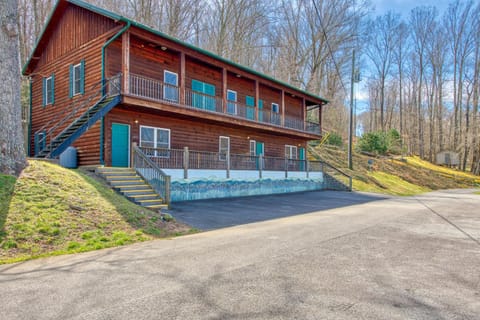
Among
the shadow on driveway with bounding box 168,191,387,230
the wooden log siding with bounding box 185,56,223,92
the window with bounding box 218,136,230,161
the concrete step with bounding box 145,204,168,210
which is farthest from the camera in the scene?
the window with bounding box 218,136,230,161

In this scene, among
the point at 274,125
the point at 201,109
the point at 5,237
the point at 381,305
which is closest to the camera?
the point at 381,305

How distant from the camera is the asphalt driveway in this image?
3738 millimetres

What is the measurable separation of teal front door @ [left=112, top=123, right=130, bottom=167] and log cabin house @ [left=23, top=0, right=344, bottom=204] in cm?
5

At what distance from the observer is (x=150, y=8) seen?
1155 inches

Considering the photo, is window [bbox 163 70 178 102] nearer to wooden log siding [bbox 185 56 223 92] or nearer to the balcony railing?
the balcony railing

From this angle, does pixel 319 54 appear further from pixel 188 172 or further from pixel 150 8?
pixel 188 172

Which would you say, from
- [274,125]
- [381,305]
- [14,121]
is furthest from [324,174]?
[381,305]

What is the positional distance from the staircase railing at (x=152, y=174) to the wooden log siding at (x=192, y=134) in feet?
6.60

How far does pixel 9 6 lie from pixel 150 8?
819 inches

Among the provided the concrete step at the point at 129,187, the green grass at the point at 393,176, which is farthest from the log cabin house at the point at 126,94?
the green grass at the point at 393,176

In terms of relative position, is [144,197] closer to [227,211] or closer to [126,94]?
[227,211]

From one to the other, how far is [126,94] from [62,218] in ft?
23.4

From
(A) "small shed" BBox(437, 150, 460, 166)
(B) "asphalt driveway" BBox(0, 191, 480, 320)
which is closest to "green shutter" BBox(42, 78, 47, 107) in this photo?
(B) "asphalt driveway" BBox(0, 191, 480, 320)

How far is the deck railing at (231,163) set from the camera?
1552cm
